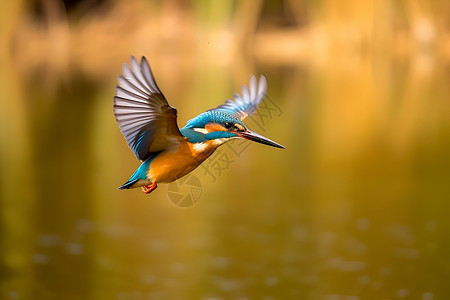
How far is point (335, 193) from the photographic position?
18344mm

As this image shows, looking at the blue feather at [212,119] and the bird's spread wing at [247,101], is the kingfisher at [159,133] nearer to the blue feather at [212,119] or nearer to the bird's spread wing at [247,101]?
the blue feather at [212,119]

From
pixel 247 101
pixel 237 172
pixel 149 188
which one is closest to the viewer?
pixel 149 188

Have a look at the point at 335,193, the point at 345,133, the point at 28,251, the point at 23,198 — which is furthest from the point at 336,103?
the point at 28,251

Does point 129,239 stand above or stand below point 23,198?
below

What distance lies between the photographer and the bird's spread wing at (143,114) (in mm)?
1433

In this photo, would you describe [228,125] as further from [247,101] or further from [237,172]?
[237,172]

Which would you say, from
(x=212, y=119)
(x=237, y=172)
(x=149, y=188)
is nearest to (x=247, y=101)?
(x=212, y=119)

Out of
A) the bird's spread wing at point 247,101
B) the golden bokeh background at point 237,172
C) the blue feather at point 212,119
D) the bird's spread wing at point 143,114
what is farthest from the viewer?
the golden bokeh background at point 237,172

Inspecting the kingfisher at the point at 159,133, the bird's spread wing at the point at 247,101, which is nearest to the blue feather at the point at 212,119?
the kingfisher at the point at 159,133

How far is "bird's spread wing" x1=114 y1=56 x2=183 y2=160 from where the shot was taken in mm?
1433

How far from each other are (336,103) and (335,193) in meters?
11.9

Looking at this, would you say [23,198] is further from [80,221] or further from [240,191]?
[240,191]

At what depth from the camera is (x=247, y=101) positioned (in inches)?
74.8

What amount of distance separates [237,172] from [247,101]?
61.2 ft
